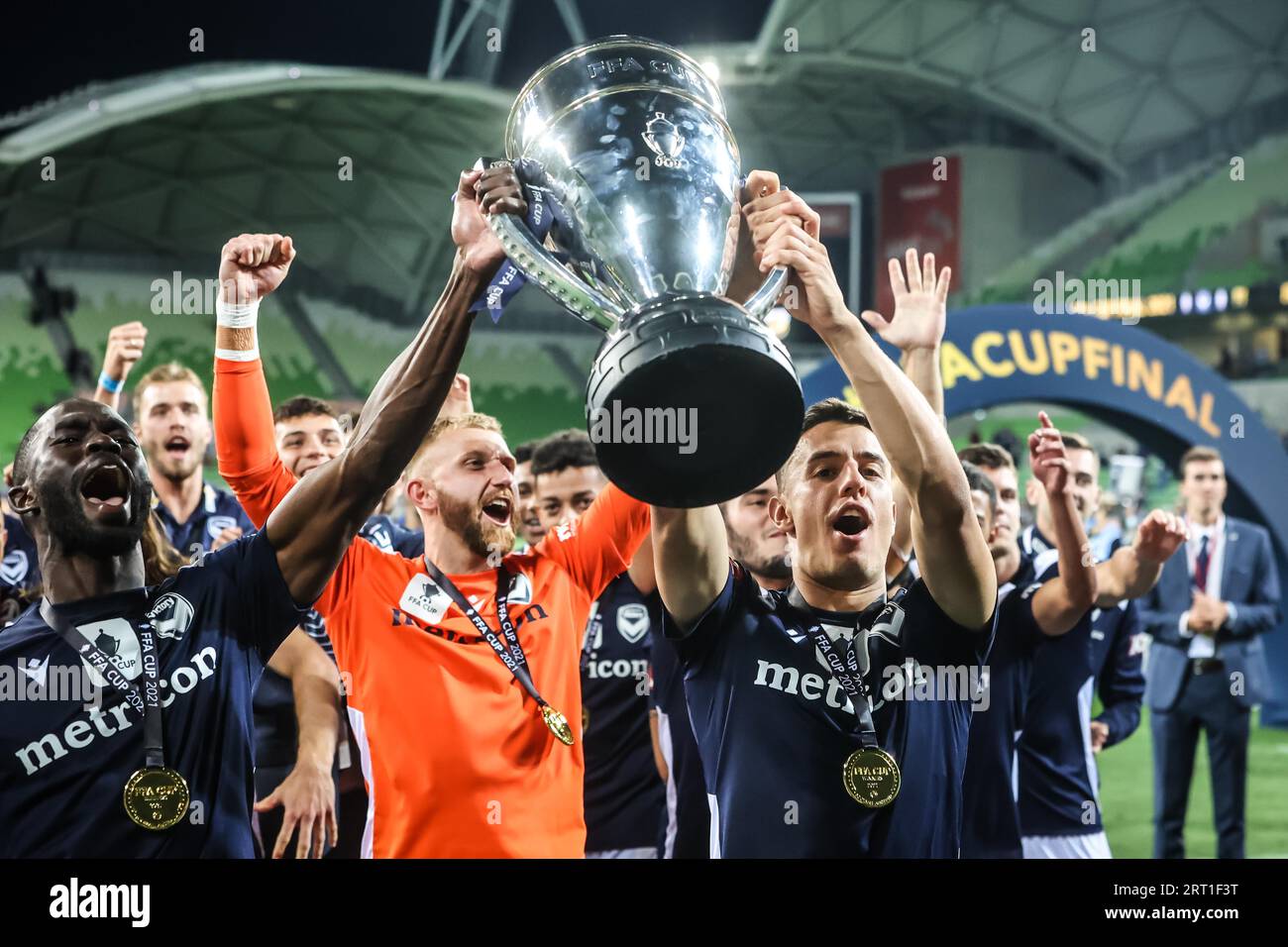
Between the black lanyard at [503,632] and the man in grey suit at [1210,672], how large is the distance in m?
3.59

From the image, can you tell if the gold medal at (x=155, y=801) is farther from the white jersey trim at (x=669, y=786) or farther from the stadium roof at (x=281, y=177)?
the stadium roof at (x=281, y=177)

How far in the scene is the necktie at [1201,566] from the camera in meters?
6.37

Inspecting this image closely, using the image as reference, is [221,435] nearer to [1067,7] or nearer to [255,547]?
[255,547]

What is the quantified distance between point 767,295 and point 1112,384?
489 centimetres

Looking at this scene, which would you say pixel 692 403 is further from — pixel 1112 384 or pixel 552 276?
pixel 1112 384

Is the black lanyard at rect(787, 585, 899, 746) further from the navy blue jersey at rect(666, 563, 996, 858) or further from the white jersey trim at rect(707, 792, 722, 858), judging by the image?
the white jersey trim at rect(707, 792, 722, 858)

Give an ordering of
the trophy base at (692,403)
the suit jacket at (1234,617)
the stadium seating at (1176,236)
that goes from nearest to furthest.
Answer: the trophy base at (692,403)
the suit jacket at (1234,617)
the stadium seating at (1176,236)

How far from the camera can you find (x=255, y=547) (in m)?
2.28

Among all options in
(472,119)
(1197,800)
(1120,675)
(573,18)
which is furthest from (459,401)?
(472,119)

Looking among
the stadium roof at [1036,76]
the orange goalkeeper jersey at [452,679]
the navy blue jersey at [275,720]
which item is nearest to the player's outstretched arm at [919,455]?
the orange goalkeeper jersey at [452,679]

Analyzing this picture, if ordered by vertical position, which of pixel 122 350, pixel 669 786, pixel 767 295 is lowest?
pixel 669 786

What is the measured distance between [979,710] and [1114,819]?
3.54 m

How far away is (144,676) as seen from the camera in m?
2.19
